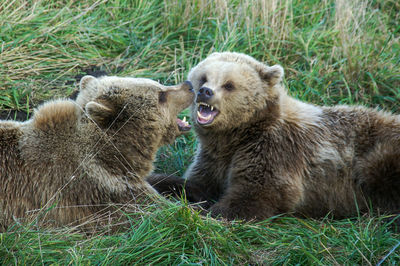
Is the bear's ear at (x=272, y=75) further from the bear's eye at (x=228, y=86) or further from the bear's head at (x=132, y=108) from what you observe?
the bear's head at (x=132, y=108)

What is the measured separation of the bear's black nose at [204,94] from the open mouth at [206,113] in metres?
0.12

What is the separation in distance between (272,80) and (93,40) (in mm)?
2956

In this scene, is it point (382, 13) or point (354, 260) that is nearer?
point (354, 260)

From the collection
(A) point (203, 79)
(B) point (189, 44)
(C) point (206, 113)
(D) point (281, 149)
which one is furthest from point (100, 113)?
(B) point (189, 44)

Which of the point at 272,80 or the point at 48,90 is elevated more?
the point at 272,80

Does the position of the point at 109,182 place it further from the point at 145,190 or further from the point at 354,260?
the point at 354,260

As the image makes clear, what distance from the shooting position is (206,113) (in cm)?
544

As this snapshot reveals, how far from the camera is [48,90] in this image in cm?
682

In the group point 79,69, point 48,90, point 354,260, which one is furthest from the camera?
point 79,69

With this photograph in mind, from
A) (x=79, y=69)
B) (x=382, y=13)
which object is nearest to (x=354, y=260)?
(x=79, y=69)

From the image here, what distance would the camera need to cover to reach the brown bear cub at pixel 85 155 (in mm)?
4500

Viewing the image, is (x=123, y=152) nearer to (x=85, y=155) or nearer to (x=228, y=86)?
(x=85, y=155)

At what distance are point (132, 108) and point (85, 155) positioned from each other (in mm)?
545

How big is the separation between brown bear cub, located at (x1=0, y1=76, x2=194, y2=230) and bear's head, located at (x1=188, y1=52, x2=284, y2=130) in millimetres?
593
